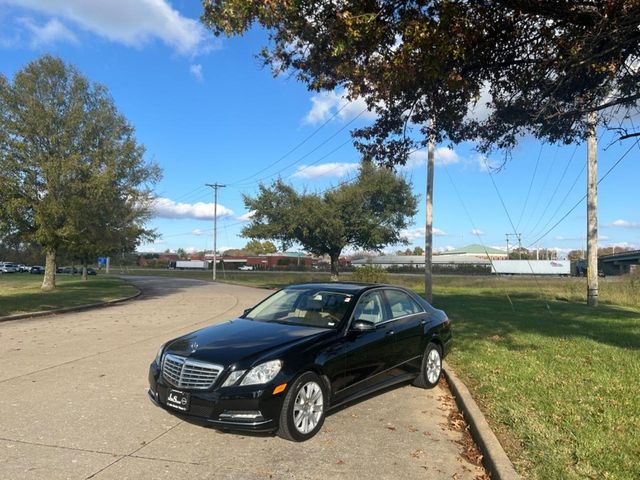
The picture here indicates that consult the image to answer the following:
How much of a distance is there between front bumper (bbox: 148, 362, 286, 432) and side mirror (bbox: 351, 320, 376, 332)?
1.34 metres

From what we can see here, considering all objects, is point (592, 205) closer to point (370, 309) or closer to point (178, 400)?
point (370, 309)

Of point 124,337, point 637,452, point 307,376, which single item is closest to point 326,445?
point 307,376

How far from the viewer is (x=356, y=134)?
9742mm

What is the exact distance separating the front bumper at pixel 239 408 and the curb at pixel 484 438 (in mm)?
1850

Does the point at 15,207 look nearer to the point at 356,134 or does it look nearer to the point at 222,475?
the point at 356,134

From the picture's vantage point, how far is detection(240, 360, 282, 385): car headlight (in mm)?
4867

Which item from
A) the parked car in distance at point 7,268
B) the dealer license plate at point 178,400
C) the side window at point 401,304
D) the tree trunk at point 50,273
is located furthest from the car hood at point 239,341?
the parked car in distance at point 7,268

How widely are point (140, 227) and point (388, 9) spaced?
31.7 metres

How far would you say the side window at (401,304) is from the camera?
7.08 meters

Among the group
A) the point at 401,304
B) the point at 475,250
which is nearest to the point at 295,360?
the point at 401,304

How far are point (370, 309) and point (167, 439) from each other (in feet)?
8.92

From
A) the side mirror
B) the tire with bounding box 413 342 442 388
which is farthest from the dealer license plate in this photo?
the tire with bounding box 413 342 442 388

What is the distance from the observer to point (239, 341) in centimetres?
543

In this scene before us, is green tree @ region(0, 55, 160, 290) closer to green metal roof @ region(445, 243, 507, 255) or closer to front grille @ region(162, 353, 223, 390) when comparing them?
front grille @ region(162, 353, 223, 390)
